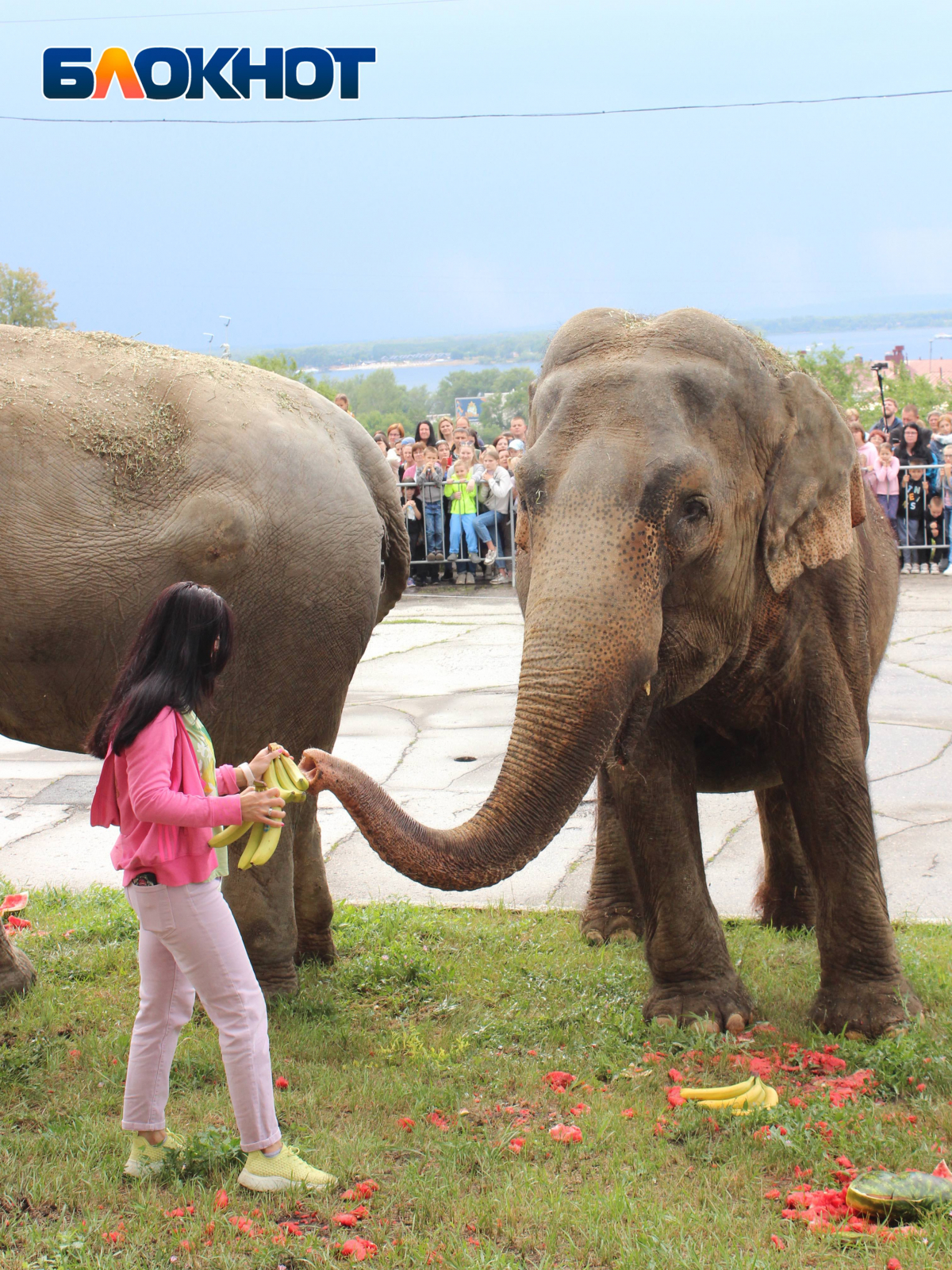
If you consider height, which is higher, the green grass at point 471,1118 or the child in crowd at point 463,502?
the child in crowd at point 463,502

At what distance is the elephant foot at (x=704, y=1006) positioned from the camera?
443 centimetres

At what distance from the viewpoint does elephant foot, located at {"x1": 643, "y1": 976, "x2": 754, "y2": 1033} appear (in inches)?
175

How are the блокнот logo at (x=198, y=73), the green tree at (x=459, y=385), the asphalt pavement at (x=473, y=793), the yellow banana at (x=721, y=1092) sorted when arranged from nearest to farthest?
the yellow banana at (x=721, y=1092) → the asphalt pavement at (x=473, y=793) → the блокнот logo at (x=198, y=73) → the green tree at (x=459, y=385)

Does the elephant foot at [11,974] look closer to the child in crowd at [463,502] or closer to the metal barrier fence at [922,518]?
the child in crowd at [463,502]

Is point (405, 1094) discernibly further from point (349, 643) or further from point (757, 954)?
point (757, 954)

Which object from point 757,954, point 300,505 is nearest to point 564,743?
point 300,505

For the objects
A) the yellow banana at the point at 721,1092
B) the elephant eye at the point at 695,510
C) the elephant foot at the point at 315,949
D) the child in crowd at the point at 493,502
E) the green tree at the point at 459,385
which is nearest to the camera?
the elephant eye at the point at 695,510

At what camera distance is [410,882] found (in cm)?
654

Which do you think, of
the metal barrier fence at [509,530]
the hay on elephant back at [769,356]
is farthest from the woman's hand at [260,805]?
the metal barrier fence at [509,530]

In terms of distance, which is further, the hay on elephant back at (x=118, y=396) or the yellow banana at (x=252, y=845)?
the hay on elephant back at (x=118, y=396)

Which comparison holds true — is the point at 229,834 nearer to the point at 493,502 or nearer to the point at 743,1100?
the point at 743,1100

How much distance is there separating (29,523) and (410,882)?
10.2ft

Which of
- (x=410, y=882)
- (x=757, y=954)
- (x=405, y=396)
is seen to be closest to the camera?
(x=757, y=954)

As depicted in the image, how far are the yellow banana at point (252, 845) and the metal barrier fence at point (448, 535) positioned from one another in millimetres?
13622
